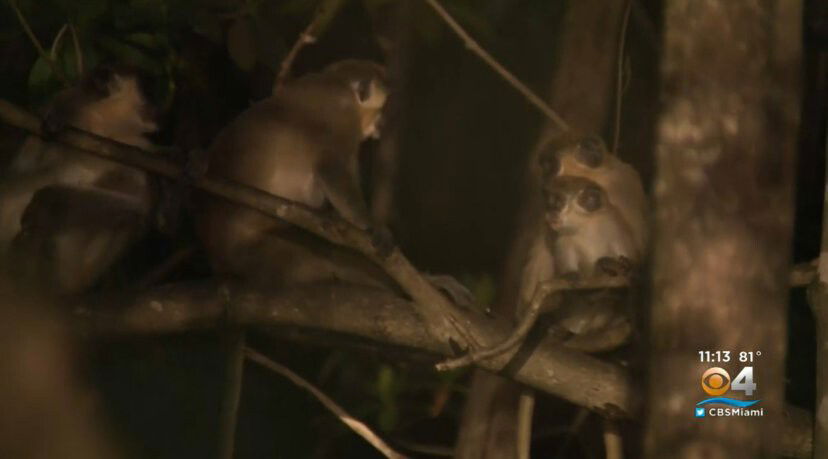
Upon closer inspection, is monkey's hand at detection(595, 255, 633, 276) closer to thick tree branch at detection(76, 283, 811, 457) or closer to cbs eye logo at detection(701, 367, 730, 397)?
thick tree branch at detection(76, 283, 811, 457)

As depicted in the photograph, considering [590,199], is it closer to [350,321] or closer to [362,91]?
[362,91]

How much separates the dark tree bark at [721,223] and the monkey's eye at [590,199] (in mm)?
1771

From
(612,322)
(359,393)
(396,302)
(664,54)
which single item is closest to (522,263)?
(612,322)

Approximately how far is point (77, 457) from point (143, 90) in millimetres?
1707

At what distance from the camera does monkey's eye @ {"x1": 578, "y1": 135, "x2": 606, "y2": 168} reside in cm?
410

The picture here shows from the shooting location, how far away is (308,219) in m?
2.94

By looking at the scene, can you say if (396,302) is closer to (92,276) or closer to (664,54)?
(664,54)

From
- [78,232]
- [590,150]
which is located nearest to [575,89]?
[590,150]

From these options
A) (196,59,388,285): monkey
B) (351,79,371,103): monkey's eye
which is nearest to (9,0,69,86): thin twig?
(196,59,388,285): monkey

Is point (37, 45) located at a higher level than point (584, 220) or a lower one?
higher

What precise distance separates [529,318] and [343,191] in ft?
4.52

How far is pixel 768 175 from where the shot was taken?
2.20 metres

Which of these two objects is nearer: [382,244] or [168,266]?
[382,244]

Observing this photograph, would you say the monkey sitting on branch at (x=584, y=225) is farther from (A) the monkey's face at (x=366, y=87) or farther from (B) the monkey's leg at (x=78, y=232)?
(B) the monkey's leg at (x=78, y=232)
